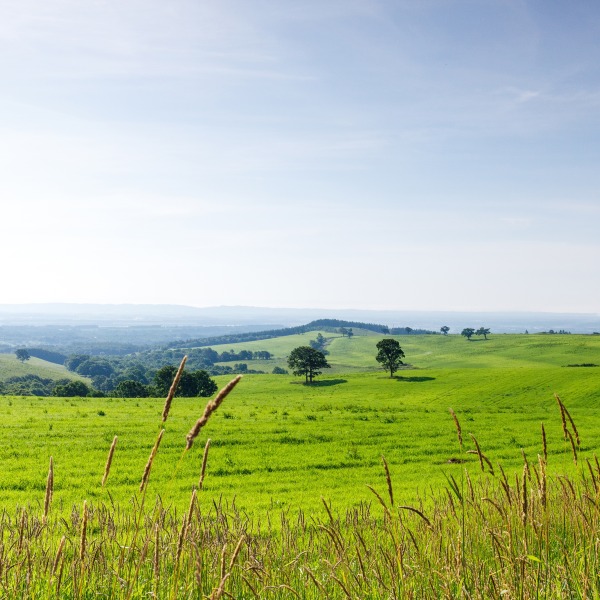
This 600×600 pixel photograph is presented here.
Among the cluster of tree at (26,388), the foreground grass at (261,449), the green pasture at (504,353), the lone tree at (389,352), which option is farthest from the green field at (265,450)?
the cluster of tree at (26,388)

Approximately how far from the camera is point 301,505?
1805 cm

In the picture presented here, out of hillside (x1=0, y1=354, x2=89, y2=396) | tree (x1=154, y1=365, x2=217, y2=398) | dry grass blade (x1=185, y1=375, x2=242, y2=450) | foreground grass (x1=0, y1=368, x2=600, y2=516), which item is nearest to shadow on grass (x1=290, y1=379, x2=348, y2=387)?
tree (x1=154, y1=365, x2=217, y2=398)

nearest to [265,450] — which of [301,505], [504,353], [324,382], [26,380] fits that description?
[301,505]

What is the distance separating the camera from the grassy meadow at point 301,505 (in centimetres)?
444

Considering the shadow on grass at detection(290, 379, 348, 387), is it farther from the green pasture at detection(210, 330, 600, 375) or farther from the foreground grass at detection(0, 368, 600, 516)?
the green pasture at detection(210, 330, 600, 375)

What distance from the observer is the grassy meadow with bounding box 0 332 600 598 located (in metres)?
4.44

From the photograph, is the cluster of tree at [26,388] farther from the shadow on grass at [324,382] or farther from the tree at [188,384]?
the shadow on grass at [324,382]

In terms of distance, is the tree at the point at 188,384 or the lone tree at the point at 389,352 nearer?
the tree at the point at 188,384

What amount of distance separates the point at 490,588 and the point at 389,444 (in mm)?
27625

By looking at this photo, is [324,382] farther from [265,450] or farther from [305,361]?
[265,450]

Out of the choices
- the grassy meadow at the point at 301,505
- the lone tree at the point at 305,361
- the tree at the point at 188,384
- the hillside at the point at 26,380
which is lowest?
the hillside at the point at 26,380

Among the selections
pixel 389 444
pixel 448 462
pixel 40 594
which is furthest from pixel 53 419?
pixel 40 594

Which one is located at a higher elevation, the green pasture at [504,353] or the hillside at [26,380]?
the green pasture at [504,353]

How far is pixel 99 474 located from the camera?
22375 mm
